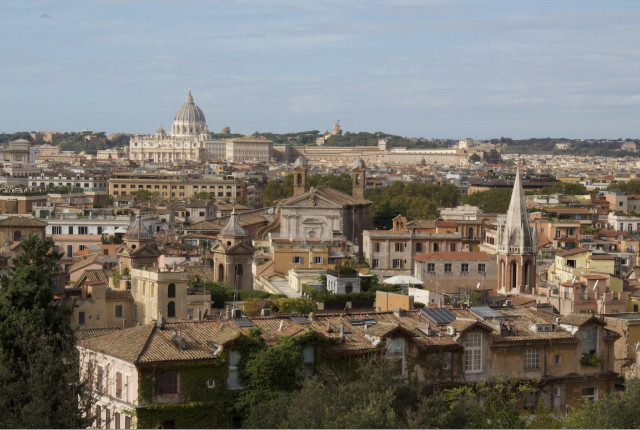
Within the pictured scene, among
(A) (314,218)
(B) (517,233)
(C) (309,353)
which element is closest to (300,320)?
(C) (309,353)

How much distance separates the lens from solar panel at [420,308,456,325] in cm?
2134

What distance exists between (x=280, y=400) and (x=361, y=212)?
37926mm

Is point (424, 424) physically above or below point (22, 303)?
below

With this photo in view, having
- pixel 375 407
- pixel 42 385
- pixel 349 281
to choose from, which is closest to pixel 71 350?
pixel 42 385

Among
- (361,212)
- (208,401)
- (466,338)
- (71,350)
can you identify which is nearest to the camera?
(71,350)

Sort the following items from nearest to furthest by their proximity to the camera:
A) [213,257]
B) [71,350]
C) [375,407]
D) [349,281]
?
[375,407], [71,350], [349,281], [213,257]

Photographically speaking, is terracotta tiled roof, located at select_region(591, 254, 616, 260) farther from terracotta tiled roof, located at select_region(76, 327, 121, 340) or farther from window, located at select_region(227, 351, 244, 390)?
window, located at select_region(227, 351, 244, 390)

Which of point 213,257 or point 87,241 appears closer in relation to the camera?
point 213,257

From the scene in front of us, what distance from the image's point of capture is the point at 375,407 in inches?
622

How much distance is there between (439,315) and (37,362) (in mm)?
7898

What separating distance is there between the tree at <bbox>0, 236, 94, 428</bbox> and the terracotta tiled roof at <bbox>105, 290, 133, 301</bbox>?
8.33 meters

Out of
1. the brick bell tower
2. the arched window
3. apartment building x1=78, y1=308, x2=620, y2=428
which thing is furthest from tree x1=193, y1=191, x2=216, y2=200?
apartment building x1=78, y1=308, x2=620, y2=428

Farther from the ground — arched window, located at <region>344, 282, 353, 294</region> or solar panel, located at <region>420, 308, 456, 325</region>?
solar panel, located at <region>420, 308, 456, 325</region>

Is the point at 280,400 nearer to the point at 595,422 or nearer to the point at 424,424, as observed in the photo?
the point at 424,424
